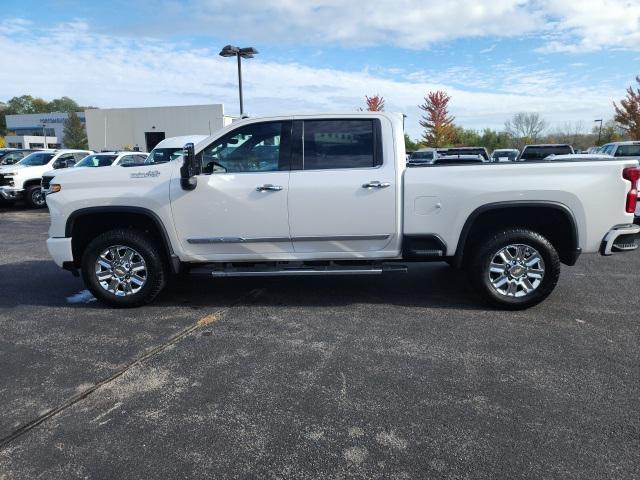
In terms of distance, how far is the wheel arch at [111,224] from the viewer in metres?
4.94

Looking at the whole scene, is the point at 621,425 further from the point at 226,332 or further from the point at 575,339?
the point at 226,332

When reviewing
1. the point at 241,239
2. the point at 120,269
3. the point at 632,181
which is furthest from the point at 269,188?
the point at 632,181

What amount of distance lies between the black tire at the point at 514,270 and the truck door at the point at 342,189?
90 cm

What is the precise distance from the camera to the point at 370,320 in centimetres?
475

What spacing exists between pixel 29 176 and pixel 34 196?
61 cm

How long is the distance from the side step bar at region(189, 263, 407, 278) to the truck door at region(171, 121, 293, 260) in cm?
17

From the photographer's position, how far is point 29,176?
1484 cm

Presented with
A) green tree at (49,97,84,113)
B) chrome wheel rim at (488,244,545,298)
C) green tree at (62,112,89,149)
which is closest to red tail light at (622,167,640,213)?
chrome wheel rim at (488,244,545,298)

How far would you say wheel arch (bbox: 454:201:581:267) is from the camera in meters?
4.70

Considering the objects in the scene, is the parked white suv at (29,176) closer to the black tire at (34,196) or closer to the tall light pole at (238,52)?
the black tire at (34,196)

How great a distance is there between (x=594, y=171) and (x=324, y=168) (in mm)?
2569

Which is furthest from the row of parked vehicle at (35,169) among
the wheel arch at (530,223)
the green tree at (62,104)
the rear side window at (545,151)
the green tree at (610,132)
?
the green tree at (62,104)

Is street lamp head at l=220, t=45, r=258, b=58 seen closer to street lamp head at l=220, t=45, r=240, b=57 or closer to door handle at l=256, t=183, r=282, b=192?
street lamp head at l=220, t=45, r=240, b=57

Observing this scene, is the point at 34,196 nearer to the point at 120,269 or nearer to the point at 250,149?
the point at 120,269
